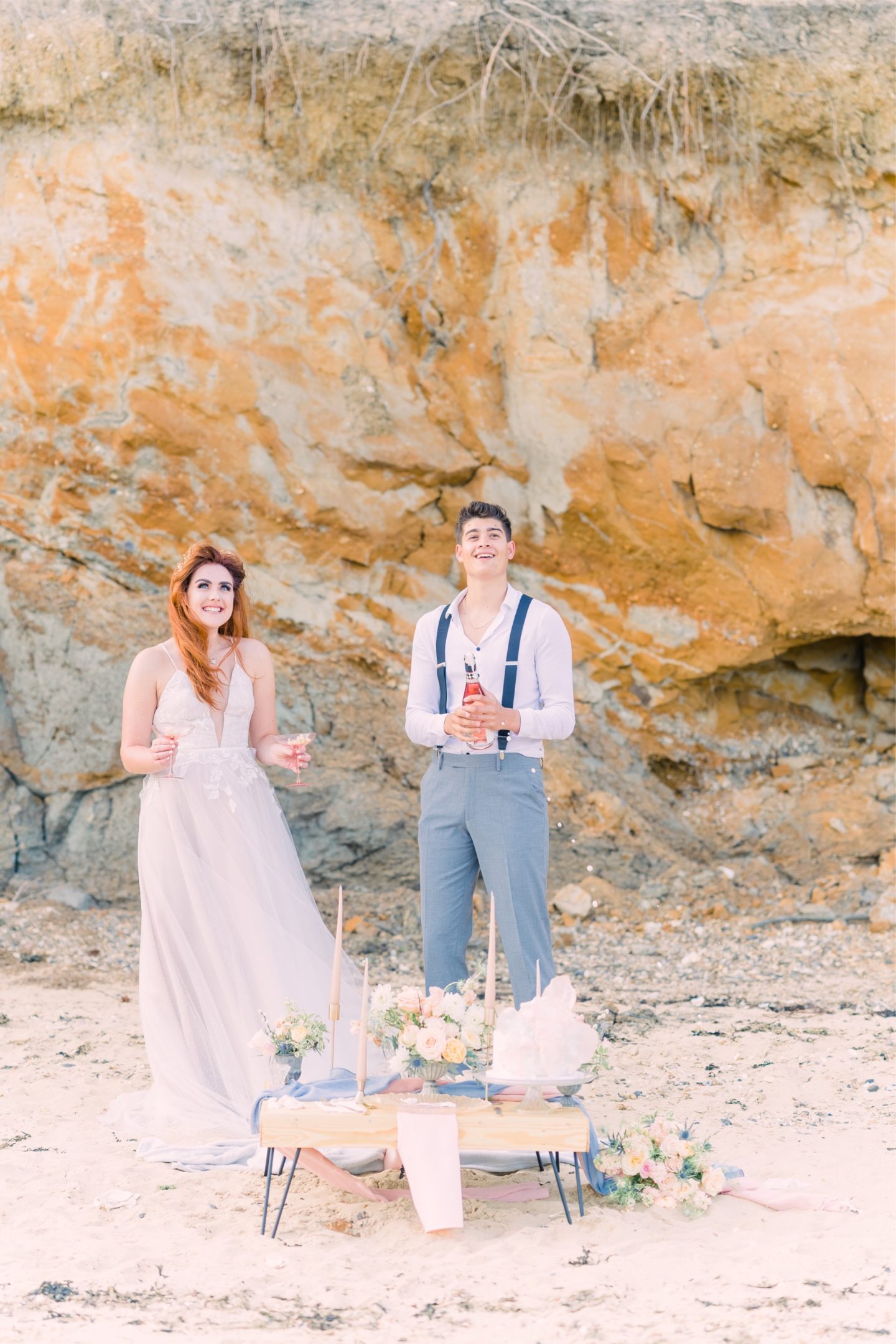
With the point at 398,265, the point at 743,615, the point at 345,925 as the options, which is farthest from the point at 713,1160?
the point at 398,265

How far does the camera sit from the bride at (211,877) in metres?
4.21

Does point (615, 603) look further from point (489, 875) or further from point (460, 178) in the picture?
point (489, 875)

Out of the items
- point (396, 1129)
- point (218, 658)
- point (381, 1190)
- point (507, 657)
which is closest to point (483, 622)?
point (507, 657)

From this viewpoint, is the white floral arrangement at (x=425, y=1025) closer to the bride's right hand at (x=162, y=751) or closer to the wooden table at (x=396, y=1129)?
the wooden table at (x=396, y=1129)

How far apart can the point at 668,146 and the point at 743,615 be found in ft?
9.17

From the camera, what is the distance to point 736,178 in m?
7.39

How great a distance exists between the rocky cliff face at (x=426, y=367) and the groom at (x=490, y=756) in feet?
10.8

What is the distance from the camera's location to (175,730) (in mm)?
4441

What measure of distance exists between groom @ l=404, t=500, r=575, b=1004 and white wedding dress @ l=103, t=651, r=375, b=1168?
21.8 inches

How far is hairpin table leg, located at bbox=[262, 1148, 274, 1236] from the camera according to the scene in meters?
3.33

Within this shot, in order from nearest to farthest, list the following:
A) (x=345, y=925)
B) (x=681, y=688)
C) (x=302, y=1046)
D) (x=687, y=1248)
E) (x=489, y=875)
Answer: (x=687, y=1248) → (x=302, y=1046) → (x=489, y=875) → (x=345, y=925) → (x=681, y=688)

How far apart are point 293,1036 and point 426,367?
5.00 meters

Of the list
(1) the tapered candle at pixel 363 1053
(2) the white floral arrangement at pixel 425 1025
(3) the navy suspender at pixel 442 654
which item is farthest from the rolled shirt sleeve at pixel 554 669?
(1) the tapered candle at pixel 363 1053

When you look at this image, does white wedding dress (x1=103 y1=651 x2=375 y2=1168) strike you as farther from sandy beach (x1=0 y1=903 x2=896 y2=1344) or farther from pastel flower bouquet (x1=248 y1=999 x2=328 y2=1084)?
pastel flower bouquet (x1=248 y1=999 x2=328 y2=1084)
